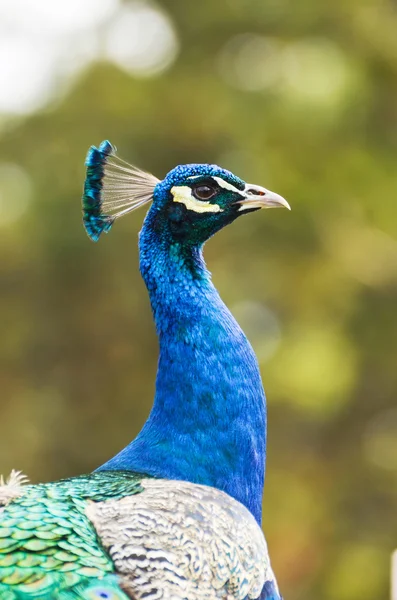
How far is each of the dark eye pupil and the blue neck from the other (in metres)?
0.28

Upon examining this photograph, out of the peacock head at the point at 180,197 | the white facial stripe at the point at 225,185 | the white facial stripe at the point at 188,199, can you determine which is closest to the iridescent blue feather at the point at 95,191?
the peacock head at the point at 180,197

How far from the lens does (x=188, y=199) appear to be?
330 centimetres

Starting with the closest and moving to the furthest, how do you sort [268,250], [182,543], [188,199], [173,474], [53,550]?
1. [53,550]
2. [182,543]
3. [173,474]
4. [188,199]
5. [268,250]

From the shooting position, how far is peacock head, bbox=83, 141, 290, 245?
3.31 meters

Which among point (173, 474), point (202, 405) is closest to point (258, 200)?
point (202, 405)

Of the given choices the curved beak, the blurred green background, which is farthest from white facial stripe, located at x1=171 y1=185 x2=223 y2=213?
the blurred green background

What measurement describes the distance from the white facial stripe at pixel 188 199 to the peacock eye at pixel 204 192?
0.05 ft

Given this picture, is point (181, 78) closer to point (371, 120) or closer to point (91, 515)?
point (371, 120)

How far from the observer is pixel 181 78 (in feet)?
30.9

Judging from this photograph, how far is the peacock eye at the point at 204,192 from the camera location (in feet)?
10.9

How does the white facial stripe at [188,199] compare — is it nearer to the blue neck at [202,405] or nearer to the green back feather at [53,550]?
the blue neck at [202,405]

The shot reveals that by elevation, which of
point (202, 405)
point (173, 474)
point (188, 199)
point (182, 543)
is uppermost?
point (188, 199)

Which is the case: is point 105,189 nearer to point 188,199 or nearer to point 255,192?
point 188,199

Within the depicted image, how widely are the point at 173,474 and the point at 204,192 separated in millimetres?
943
